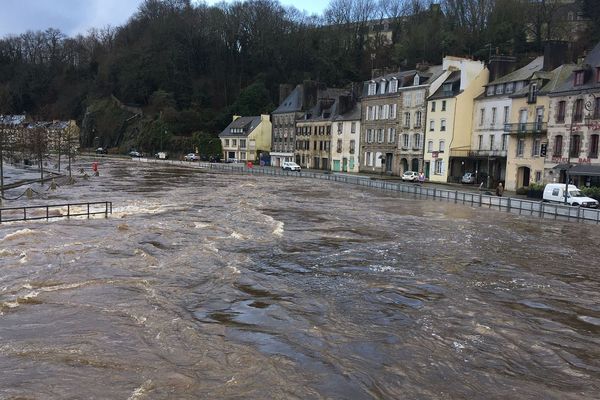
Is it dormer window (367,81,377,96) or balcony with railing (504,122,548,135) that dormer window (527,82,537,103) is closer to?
balcony with railing (504,122,548,135)

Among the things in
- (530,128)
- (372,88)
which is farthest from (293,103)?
(530,128)

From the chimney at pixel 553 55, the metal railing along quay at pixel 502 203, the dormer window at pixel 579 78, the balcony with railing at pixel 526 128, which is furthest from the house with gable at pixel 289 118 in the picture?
the dormer window at pixel 579 78

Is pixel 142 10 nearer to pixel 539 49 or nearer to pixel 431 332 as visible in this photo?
pixel 539 49

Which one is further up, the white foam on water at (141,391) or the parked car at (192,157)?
the parked car at (192,157)

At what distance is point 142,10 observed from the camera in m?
139

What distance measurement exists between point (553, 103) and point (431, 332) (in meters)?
35.1

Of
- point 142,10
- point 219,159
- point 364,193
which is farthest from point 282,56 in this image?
point 364,193

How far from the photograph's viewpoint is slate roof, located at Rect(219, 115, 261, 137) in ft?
303

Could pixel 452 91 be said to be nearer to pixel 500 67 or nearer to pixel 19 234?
pixel 500 67

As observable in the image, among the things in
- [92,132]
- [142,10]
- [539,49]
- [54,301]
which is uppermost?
[142,10]

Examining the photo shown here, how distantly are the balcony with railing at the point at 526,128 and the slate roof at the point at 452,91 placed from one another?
28.4ft

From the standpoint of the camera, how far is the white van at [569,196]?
32625 millimetres

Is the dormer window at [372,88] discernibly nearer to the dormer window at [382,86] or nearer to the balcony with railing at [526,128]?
the dormer window at [382,86]

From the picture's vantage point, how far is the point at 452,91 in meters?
54.1
